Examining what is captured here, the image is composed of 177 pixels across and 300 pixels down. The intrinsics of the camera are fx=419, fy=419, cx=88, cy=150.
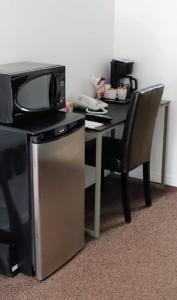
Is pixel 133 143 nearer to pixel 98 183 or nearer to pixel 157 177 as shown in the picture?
pixel 98 183

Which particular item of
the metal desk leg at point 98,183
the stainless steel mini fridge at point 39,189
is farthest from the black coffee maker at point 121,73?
the stainless steel mini fridge at point 39,189

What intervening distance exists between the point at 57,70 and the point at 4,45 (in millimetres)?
399

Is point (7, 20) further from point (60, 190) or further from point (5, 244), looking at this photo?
point (5, 244)

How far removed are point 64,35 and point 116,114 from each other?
0.68m

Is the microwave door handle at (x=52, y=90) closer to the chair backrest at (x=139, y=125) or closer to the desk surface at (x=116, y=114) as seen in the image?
the desk surface at (x=116, y=114)

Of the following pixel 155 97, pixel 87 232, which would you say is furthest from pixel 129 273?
pixel 155 97

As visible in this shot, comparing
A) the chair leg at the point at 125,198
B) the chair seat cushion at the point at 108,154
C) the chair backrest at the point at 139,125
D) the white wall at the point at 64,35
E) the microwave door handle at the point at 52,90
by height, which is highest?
the white wall at the point at 64,35

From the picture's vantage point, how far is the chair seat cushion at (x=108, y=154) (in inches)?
114

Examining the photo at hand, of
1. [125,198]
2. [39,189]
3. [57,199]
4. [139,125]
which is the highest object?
[139,125]

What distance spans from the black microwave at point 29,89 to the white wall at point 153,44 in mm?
1271

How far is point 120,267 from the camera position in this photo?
2471mm

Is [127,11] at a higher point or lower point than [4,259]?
higher

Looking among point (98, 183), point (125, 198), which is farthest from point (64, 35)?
point (125, 198)

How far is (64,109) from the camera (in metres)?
2.70
